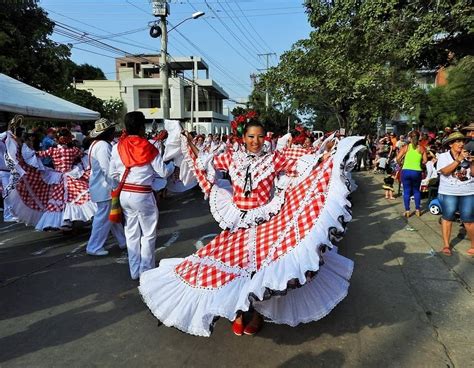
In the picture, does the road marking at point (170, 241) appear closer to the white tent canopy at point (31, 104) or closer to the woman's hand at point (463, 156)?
the woman's hand at point (463, 156)

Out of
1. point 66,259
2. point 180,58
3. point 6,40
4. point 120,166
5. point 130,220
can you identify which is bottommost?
point 66,259

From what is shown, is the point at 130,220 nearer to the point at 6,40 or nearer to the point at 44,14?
the point at 6,40

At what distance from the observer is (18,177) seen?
21.0 ft

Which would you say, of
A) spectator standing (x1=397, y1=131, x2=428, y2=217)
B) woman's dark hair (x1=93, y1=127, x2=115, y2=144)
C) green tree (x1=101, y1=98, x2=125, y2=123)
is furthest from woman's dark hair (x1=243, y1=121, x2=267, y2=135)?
green tree (x1=101, y1=98, x2=125, y2=123)

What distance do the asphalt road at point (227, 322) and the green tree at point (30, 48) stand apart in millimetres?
13955

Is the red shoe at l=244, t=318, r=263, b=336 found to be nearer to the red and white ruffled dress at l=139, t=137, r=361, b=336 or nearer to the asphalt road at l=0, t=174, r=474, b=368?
the asphalt road at l=0, t=174, r=474, b=368

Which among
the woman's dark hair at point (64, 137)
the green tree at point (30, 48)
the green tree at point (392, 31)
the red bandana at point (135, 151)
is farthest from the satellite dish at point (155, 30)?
the red bandana at point (135, 151)

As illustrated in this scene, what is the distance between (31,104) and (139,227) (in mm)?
9549

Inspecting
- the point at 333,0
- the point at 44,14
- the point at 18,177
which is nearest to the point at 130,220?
the point at 18,177

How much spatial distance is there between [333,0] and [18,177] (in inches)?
247

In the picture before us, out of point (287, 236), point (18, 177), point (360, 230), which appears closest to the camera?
point (287, 236)

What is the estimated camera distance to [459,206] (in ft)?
18.0

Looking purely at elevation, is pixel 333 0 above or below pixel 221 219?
above

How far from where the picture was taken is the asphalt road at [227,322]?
122 inches
